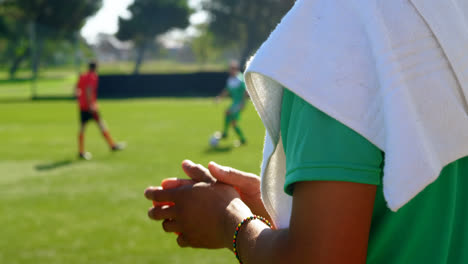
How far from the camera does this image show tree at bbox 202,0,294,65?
66125 mm

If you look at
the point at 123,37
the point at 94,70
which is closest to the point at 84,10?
the point at 123,37

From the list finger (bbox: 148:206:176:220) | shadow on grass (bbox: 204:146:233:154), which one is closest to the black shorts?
shadow on grass (bbox: 204:146:233:154)

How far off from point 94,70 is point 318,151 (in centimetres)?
1319

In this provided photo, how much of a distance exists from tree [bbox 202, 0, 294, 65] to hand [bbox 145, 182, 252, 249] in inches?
2453

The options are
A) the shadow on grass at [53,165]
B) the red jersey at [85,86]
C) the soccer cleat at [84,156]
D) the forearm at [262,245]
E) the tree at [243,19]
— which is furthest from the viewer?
the tree at [243,19]

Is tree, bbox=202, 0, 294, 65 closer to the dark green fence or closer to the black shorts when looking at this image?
the dark green fence

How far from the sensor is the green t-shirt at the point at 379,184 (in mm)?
944

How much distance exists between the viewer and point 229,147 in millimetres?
14320

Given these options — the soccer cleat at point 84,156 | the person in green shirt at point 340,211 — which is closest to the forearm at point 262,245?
the person in green shirt at point 340,211

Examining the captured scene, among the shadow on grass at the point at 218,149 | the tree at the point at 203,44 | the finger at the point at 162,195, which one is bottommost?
the tree at the point at 203,44

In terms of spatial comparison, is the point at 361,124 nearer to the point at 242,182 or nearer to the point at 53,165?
the point at 242,182

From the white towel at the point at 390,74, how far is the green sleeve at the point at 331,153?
0.02 meters

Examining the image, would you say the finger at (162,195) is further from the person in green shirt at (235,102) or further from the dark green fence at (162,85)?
the dark green fence at (162,85)

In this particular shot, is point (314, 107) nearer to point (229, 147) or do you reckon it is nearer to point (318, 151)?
point (318, 151)
